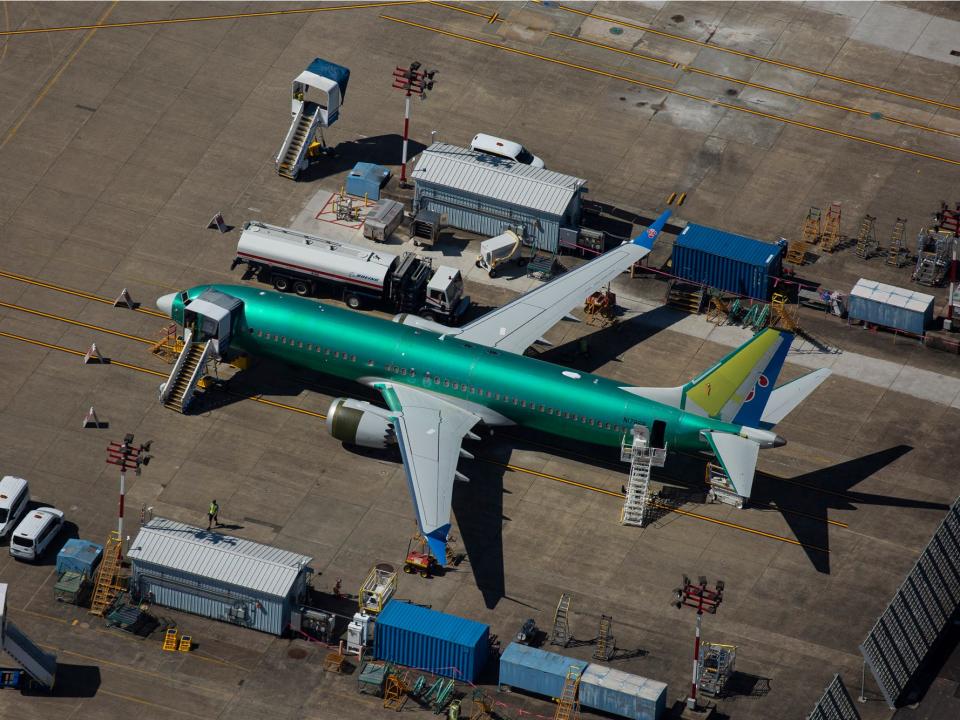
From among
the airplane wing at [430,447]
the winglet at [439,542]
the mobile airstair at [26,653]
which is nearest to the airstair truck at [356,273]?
the airplane wing at [430,447]

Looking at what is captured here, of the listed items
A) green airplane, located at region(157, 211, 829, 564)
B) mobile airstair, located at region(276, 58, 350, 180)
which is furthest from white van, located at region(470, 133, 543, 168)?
green airplane, located at region(157, 211, 829, 564)

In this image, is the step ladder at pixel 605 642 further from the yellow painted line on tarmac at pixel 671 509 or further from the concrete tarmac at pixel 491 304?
the yellow painted line on tarmac at pixel 671 509

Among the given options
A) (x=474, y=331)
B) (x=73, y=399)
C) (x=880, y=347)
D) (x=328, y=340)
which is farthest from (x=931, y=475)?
(x=73, y=399)

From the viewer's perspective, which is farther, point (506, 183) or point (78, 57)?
point (78, 57)

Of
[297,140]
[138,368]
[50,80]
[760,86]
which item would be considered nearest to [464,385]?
[138,368]

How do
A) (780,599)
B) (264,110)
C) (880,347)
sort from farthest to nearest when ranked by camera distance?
(264,110) < (880,347) < (780,599)

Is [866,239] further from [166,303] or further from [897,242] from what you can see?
[166,303]

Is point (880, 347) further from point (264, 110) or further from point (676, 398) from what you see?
point (264, 110)
